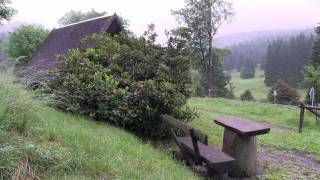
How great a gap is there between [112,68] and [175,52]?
1.62 meters

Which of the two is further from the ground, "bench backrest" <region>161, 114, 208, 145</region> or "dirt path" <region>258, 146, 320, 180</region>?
"bench backrest" <region>161, 114, 208, 145</region>

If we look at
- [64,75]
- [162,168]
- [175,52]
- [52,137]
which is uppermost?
[175,52]

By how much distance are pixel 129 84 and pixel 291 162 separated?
12.7 ft

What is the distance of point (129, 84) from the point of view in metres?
8.76

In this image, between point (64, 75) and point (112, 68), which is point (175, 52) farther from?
point (64, 75)

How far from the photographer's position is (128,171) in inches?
177

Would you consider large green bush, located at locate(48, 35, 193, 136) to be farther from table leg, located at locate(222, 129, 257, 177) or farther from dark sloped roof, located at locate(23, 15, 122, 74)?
Result: dark sloped roof, located at locate(23, 15, 122, 74)

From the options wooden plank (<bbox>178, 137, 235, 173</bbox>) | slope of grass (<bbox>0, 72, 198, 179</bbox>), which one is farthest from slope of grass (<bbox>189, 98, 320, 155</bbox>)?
slope of grass (<bbox>0, 72, 198, 179</bbox>)

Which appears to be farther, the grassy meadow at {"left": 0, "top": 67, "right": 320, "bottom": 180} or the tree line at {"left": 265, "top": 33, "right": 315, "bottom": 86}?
the tree line at {"left": 265, "top": 33, "right": 315, "bottom": 86}

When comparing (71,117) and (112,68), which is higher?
(112,68)

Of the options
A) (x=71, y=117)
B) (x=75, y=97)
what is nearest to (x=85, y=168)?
(x=71, y=117)

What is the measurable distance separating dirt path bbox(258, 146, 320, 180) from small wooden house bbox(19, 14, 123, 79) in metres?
6.77

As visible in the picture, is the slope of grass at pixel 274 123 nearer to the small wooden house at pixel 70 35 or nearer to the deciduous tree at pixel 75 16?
the small wooden house at pixel 70 35

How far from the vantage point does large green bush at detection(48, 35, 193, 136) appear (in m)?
8.23
